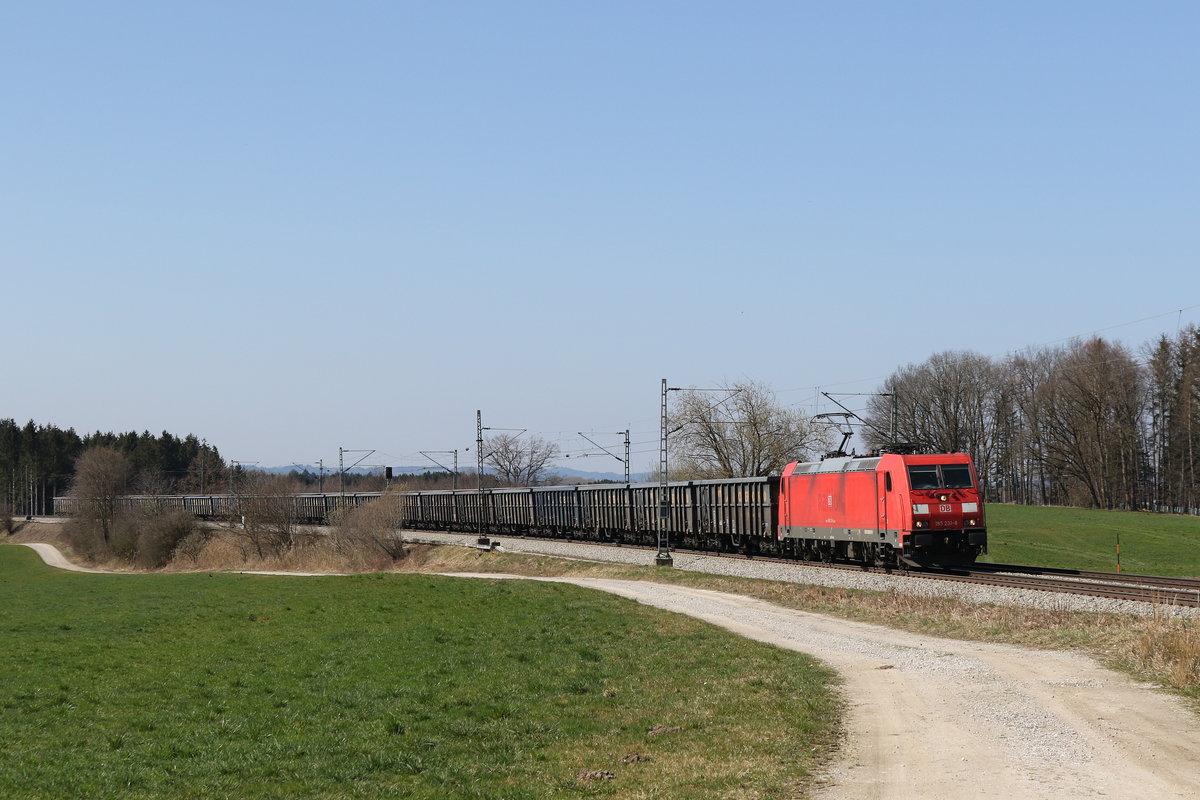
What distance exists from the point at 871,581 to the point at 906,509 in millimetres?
2447

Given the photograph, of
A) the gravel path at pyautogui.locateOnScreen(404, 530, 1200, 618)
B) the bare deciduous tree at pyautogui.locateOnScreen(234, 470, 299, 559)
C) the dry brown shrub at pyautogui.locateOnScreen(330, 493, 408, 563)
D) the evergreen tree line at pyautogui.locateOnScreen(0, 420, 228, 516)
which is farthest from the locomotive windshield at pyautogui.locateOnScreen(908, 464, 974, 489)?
the evergreen tree line at pyautogui.locateOnScreen(0, 420, 228, 516)

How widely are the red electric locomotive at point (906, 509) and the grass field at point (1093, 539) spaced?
626 inches

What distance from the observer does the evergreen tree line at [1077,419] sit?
95875 millimetres

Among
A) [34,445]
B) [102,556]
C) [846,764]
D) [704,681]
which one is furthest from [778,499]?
[34,445]

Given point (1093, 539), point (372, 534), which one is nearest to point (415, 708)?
point (372, 534)

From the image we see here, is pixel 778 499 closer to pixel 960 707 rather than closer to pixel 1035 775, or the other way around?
pixel 960 707

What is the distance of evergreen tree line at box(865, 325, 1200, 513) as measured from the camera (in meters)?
95.9

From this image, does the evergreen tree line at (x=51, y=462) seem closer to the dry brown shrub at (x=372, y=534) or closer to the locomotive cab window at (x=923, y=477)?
the dry brown shrub at (x=372, y=534)

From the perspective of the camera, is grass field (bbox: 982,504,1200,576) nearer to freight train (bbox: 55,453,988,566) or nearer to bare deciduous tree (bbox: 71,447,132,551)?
freight train (bbox: 55,453,988,566)

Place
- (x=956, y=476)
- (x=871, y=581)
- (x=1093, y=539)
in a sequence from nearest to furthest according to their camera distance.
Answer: (x=871, y=581)
(x=956, y=476)
(x=1093, y=539)

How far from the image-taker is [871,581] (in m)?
33.6

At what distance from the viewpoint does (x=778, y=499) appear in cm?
4500

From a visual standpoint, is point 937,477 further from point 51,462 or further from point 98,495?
point 51,462

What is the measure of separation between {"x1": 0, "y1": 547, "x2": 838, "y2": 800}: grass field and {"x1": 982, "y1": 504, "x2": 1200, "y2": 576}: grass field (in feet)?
98.4
